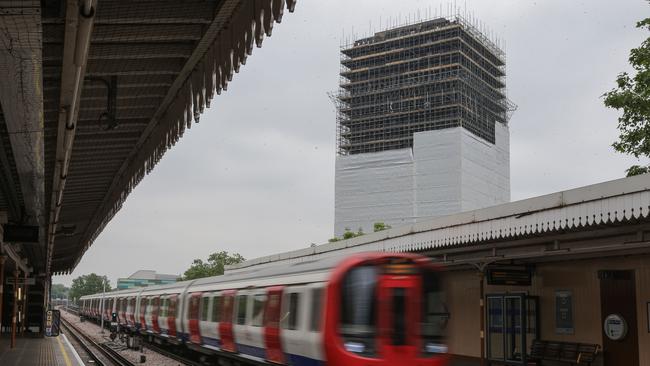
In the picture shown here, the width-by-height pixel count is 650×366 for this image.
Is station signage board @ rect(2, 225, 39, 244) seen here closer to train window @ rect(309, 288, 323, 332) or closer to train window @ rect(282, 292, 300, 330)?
train window @ rect(282, 292, 300, 330)

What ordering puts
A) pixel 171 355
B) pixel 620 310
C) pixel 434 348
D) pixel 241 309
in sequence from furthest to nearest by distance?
1. pixel 171 355
2. pixel 620 310
3. pixel 241 309
4. pixel 434 348

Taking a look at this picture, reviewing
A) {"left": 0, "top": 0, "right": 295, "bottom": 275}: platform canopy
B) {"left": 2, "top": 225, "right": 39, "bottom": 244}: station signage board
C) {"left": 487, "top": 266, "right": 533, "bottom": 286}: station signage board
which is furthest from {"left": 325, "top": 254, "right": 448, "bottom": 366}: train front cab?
{"left": 2, "top": 225, "right": 39, "bottom": 244}: station signage board

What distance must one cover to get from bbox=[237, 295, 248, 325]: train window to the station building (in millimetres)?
4116

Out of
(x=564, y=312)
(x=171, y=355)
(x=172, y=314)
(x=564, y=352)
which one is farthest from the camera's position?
(x=171, y=355)

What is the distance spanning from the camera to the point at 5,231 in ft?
51.4

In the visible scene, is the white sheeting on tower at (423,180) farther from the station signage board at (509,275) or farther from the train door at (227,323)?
the train door at (227,323)

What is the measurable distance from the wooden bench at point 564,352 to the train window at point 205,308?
769cm

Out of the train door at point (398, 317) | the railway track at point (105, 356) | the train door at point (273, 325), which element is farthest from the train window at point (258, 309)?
the railway track at point (105, 356)

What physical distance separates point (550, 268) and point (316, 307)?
851 centimetres

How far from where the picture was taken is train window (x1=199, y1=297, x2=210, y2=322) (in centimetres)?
1707

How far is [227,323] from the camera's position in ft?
49.0

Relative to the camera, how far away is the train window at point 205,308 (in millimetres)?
17066

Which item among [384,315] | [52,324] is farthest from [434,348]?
[52,324]

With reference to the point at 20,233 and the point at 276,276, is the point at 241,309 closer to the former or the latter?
the point at 276,276
